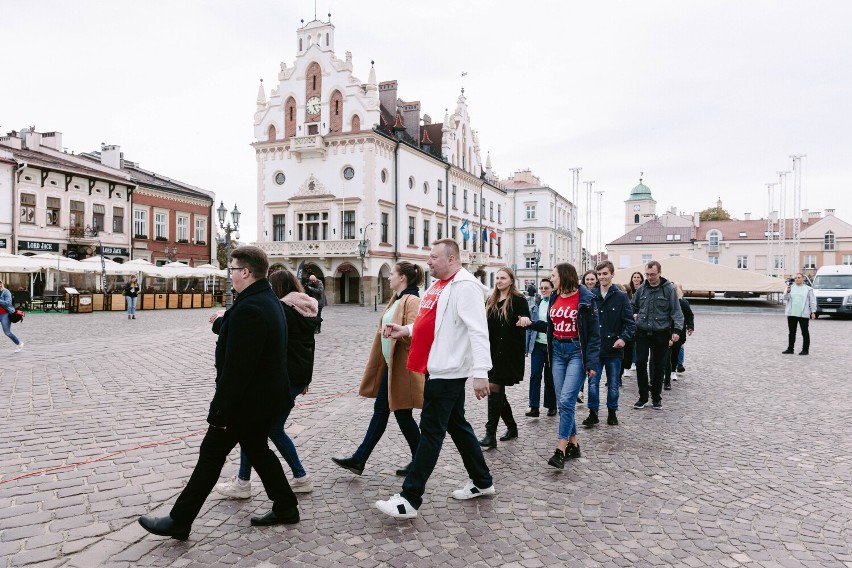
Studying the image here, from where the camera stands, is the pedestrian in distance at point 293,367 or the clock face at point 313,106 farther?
the clock face at point 313,106

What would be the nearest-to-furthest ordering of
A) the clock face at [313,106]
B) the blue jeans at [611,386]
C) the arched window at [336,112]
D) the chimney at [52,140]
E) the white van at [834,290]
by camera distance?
1. the blue jeans at [611,386]
2. the white van at [834,290]
3. the arched window at [336,112]
4. the chimney at [52,140]
5. the clock face at [313,106]

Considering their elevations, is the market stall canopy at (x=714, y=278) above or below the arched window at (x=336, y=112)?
below

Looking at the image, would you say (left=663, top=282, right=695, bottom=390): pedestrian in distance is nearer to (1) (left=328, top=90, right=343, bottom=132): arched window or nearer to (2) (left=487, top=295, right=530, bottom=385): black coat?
(2) (left=487, top=295, right=530, bottom=385): black coat

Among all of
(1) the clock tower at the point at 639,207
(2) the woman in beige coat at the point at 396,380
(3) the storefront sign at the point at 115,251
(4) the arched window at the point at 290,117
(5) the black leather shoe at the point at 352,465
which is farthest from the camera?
(1) the clock tower at the point at 639,207

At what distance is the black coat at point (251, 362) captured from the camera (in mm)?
3879

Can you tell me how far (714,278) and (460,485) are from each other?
34900 millimetres

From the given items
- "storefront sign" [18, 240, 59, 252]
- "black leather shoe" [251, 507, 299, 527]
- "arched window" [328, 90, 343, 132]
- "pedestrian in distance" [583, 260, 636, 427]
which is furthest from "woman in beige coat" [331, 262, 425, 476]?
"arched window" [328, 90, 343, 132]

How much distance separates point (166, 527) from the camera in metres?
3.97

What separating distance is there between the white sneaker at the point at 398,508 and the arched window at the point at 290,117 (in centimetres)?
3984

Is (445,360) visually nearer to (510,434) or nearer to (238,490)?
(238,490)

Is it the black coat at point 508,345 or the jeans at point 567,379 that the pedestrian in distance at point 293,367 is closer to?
the black coat at point 508,345

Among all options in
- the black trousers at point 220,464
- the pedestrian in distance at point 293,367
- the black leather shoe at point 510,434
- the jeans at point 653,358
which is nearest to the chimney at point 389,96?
the jeans at point 653,358

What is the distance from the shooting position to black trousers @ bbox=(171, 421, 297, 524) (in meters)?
3.99

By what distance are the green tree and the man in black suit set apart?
307 ft
